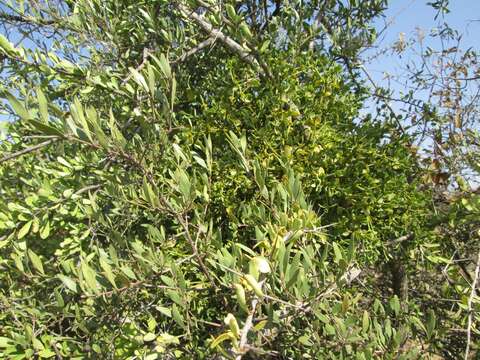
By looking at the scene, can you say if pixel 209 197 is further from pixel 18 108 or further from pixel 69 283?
pixel 18 108

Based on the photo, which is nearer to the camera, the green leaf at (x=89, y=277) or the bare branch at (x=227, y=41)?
the green leaf at (x=89, y=277)

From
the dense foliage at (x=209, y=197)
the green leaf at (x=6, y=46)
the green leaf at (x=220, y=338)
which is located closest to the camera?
the green leaf at (x=220, y=338)

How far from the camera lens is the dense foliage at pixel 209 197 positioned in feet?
3.70

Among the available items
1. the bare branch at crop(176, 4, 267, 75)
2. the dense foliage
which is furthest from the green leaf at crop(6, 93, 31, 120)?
the bare branch at crop(176, 4, 267, 75)

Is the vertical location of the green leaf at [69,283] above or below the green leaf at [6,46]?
below

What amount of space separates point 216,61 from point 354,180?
1.03 meters

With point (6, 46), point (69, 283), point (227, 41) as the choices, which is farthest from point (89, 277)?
point (227, 41)

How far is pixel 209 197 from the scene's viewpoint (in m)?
1.46

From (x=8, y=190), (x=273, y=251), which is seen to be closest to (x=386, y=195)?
(x=273, y=251)

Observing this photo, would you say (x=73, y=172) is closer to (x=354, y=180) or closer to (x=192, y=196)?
(x=192, y=196)

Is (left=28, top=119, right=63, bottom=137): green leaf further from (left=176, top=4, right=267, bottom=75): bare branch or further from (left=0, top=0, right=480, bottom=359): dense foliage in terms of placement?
(left=176, top=4, right=267, bottom=75): bare branch

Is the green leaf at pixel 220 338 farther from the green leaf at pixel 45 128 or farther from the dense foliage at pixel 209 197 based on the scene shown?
the green leaf at pixel 45 128

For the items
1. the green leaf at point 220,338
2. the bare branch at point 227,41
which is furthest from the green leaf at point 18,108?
the bare branch at point 227,41

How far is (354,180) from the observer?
163 cm
